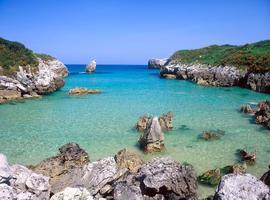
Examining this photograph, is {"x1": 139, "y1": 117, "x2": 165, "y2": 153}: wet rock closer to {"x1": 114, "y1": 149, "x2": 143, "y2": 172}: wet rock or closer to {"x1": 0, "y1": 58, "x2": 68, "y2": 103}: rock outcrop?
{"x1": 114, "y1": 149, "x2": 143, "y2": 172}: wet rock

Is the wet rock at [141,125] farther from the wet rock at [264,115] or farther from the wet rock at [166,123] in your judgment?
the wet rock at [264,115]

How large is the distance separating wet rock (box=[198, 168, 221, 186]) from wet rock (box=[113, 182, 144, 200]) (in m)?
4.25

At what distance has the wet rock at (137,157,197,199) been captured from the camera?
10.7 meters

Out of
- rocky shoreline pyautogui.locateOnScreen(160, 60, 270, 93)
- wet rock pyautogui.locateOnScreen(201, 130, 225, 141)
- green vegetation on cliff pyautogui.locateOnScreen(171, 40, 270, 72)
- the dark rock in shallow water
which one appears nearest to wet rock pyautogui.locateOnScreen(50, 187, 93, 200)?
the dark rock in shallow water

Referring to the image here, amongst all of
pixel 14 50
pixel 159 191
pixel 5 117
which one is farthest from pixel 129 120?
pixel 14 50

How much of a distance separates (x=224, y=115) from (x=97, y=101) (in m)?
16.1

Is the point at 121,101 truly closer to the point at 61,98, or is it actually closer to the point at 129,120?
the point at 61,98

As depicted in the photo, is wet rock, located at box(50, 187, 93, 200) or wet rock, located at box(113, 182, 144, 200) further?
wet rock, located at box(113, 182, 144, 200)

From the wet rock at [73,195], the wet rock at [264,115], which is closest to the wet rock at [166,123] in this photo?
the wet rock at [264,115]

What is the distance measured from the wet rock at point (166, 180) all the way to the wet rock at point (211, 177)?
208 centimetres

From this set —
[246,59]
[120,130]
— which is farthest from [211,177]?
[246,59]

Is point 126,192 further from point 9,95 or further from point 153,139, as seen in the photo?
point 9,95

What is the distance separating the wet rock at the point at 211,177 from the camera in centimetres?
1330

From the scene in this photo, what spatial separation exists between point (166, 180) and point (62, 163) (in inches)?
229
